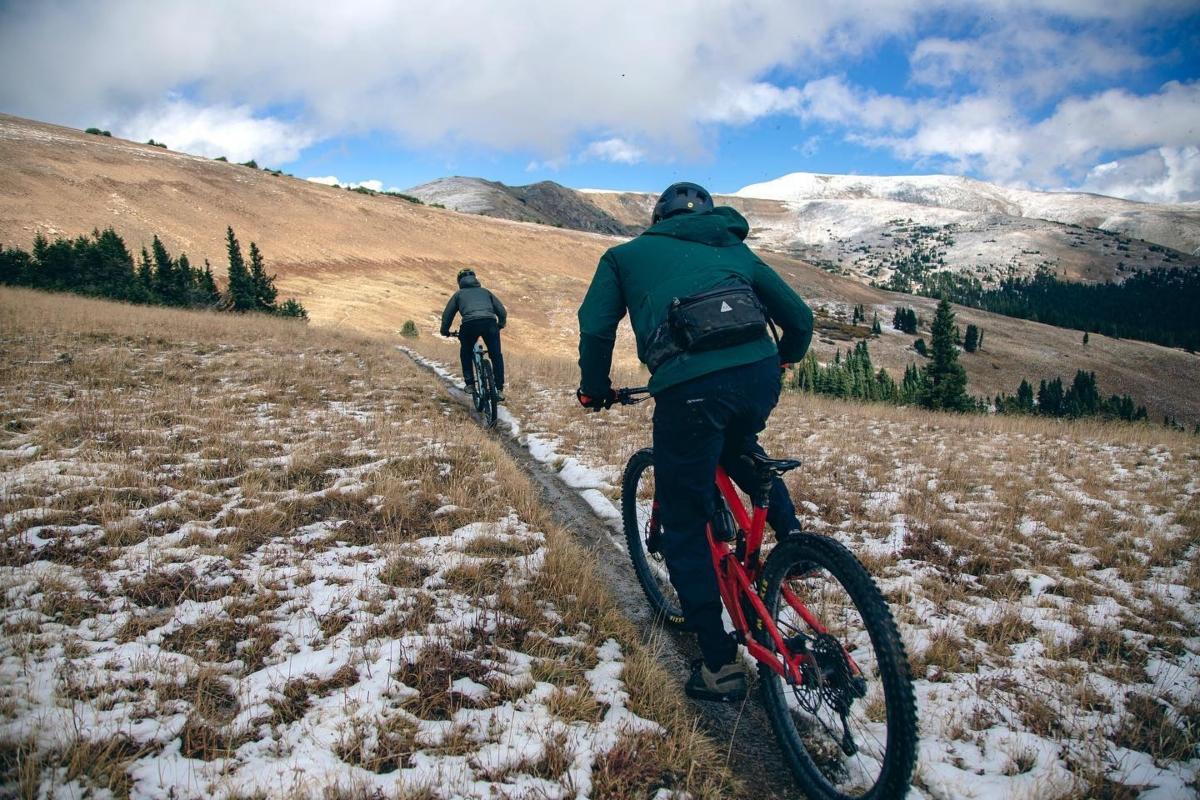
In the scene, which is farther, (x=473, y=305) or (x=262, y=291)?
(x=262, y=291)

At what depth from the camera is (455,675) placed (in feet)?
11.6

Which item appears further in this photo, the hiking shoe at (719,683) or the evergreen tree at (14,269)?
the evergreen tree at (14,269)

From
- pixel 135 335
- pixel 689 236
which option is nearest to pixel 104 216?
pixel 135 335

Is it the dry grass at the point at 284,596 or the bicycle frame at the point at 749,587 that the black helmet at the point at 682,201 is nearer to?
the bicycle frame at the point at 749,587

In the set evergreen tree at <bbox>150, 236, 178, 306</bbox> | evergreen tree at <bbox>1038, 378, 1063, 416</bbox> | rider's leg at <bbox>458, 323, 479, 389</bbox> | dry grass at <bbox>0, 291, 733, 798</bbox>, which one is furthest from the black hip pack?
evergreen tree at <bbox>1038, 378, 1063, 416</bbox>

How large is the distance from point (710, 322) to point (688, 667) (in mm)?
2496

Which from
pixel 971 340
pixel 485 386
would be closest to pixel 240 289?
pixel 485 386

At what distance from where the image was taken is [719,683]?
3406 millimetres

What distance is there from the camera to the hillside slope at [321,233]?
5162 centimetres

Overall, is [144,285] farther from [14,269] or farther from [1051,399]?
[1051,399]

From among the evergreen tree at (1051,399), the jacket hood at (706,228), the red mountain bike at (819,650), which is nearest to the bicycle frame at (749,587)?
the red mountain bike at (819,650)

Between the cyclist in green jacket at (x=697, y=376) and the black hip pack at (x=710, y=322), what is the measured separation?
0.10 feet

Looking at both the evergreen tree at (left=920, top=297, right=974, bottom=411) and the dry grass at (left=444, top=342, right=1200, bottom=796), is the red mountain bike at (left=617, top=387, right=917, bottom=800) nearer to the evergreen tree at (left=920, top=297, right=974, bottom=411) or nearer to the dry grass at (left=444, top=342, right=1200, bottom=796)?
the dry grass at (left=444, top=342, right=1200, bottom=796)

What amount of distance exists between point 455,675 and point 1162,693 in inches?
170
